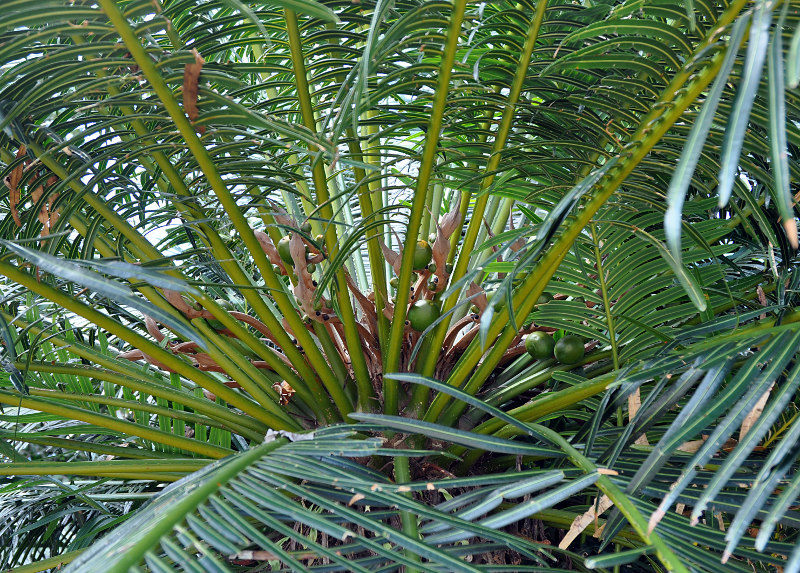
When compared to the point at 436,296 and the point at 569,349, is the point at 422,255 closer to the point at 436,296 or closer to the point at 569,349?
the point at 436,296

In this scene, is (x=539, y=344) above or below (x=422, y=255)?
below

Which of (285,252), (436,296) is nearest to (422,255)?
(436,296)

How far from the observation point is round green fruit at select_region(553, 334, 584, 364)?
3.28ft

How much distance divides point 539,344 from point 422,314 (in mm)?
185

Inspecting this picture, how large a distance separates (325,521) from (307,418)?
20.8 inches

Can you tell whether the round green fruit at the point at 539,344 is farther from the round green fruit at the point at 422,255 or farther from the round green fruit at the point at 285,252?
the round green fruit at the point at 285,252

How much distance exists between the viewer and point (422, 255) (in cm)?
103

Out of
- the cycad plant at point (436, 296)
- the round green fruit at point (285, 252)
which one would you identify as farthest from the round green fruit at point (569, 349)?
the round green fruit at point (285, 252)

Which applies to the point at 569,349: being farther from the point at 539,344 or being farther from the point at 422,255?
the point at 422,255

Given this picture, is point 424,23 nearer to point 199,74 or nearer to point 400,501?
point 199,74

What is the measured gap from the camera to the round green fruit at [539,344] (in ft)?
3.34

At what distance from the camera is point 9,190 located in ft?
2.99

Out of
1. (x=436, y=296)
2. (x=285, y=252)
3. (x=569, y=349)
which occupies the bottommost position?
(x=569, y=349)

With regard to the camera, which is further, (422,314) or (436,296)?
(436,296)
